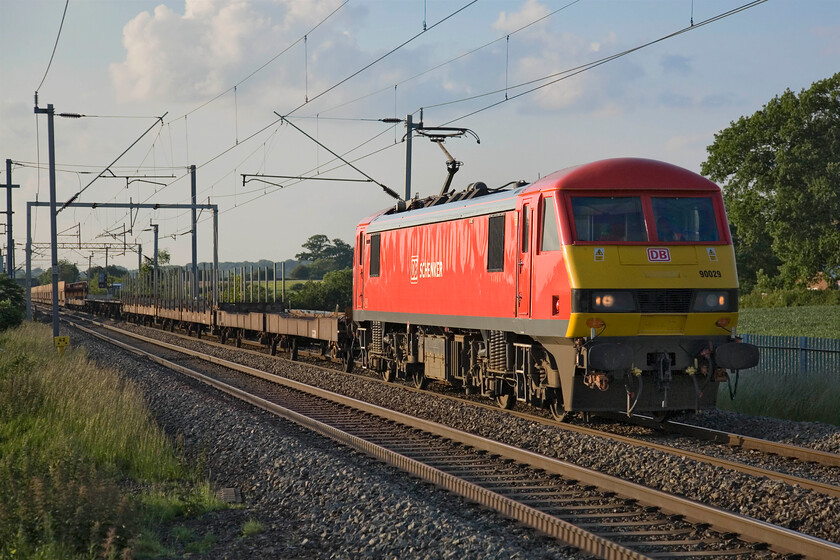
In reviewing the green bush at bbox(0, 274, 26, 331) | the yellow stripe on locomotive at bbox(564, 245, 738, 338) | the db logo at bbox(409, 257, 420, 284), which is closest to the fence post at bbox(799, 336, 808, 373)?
the yellow stripe on locomotive at bbox(564, 245, 738, 338)

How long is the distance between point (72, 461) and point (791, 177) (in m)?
43.5

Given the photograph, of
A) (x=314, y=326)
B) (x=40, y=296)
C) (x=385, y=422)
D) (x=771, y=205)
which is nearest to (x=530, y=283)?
(x=385, y=422)

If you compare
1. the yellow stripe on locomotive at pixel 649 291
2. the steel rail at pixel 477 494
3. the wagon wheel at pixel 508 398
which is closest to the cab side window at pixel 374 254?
the steel rail at pixel 477 494

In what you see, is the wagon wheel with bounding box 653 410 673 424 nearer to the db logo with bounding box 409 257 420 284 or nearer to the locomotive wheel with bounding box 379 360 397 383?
the db logo with bounding box 409 257 420 284

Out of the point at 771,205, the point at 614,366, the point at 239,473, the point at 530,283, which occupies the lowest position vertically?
the point at 239,473

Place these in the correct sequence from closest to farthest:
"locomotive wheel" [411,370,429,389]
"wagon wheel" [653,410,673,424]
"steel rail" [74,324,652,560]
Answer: "steel rail" [74,324,652,560], "wagon wheel" [653,410,673,424], "locomotive wheel" [411,370,429,389]

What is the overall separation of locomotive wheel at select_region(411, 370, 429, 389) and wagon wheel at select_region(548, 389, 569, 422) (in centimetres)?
495

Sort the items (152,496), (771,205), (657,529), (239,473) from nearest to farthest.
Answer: (657,529) → (152,496) → (239,473) → (771,205)

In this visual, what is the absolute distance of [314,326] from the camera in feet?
79.4

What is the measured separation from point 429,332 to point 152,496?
8.76 m

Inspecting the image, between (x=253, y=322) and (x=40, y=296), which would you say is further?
(x=40, y=296)

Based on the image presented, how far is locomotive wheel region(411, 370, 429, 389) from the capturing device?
18.3 meters

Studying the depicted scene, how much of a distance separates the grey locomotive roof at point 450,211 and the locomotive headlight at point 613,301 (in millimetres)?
2293

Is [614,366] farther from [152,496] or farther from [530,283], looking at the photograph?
[152,496]
